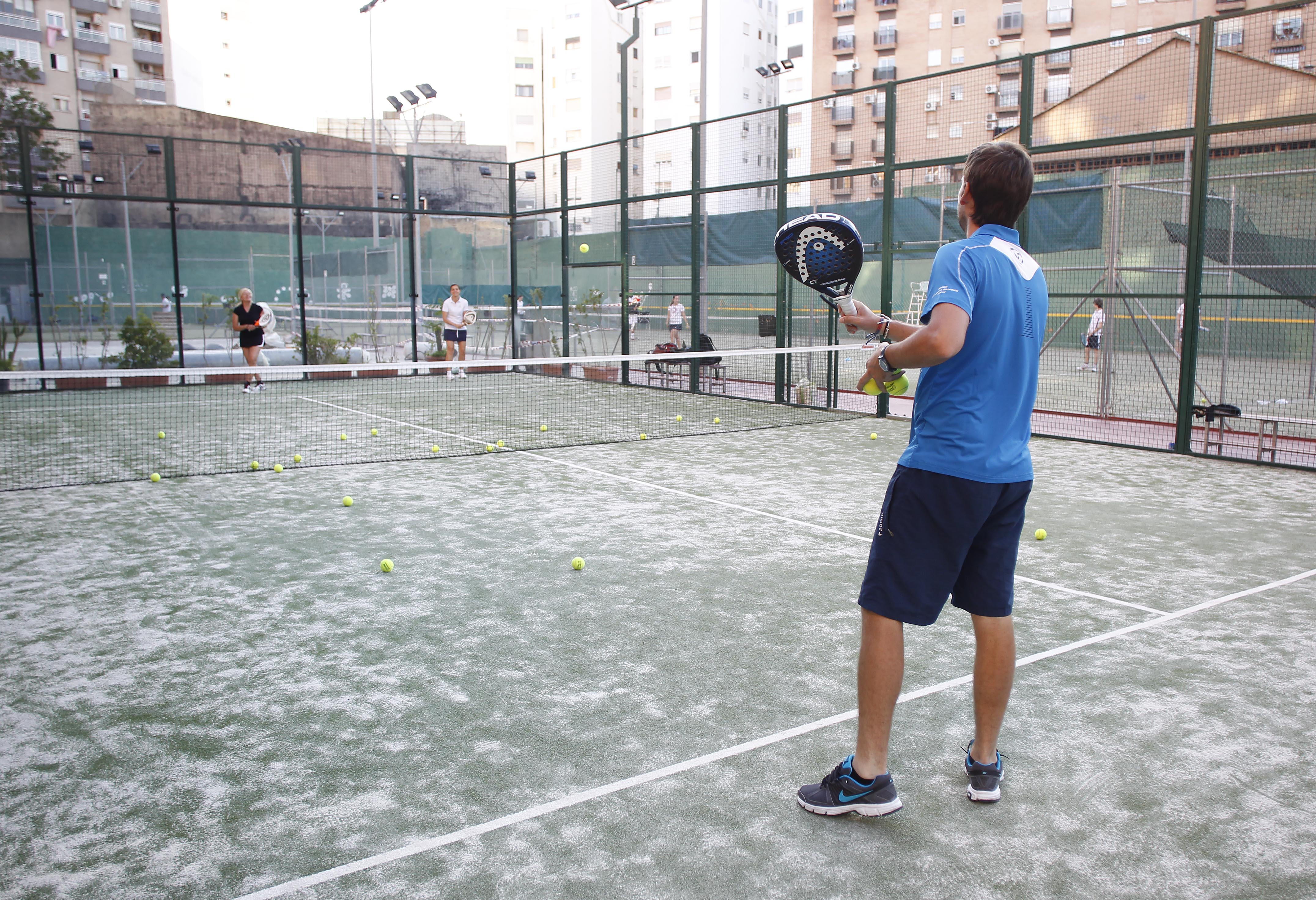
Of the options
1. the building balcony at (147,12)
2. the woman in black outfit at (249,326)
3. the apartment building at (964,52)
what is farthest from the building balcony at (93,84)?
the woman in black outfit at (249,326)

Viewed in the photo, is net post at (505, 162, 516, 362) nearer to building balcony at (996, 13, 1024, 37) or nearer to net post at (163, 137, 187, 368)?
net post at (163, 137, 187, 368)

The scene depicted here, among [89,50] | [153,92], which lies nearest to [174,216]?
[89,50]

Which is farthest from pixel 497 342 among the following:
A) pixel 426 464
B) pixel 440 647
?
pixel 440 647

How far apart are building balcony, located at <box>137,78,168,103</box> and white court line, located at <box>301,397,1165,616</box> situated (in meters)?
48.6

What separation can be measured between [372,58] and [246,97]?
50.2 m

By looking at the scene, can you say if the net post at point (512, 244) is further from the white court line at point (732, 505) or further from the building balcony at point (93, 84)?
the building balcony at point (93, 84)

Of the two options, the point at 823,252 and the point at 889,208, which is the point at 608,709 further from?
the point at 889,208

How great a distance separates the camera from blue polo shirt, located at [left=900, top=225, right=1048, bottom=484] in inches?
104

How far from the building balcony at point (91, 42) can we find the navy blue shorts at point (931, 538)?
188ft

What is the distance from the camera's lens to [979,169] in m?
2.74

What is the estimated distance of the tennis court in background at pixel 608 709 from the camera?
2594mm

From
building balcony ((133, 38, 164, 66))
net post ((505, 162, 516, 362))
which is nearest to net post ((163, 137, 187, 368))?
net post ((505, 162, 516, 362))

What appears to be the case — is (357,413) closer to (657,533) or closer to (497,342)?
(657,533)

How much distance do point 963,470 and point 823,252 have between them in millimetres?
910
